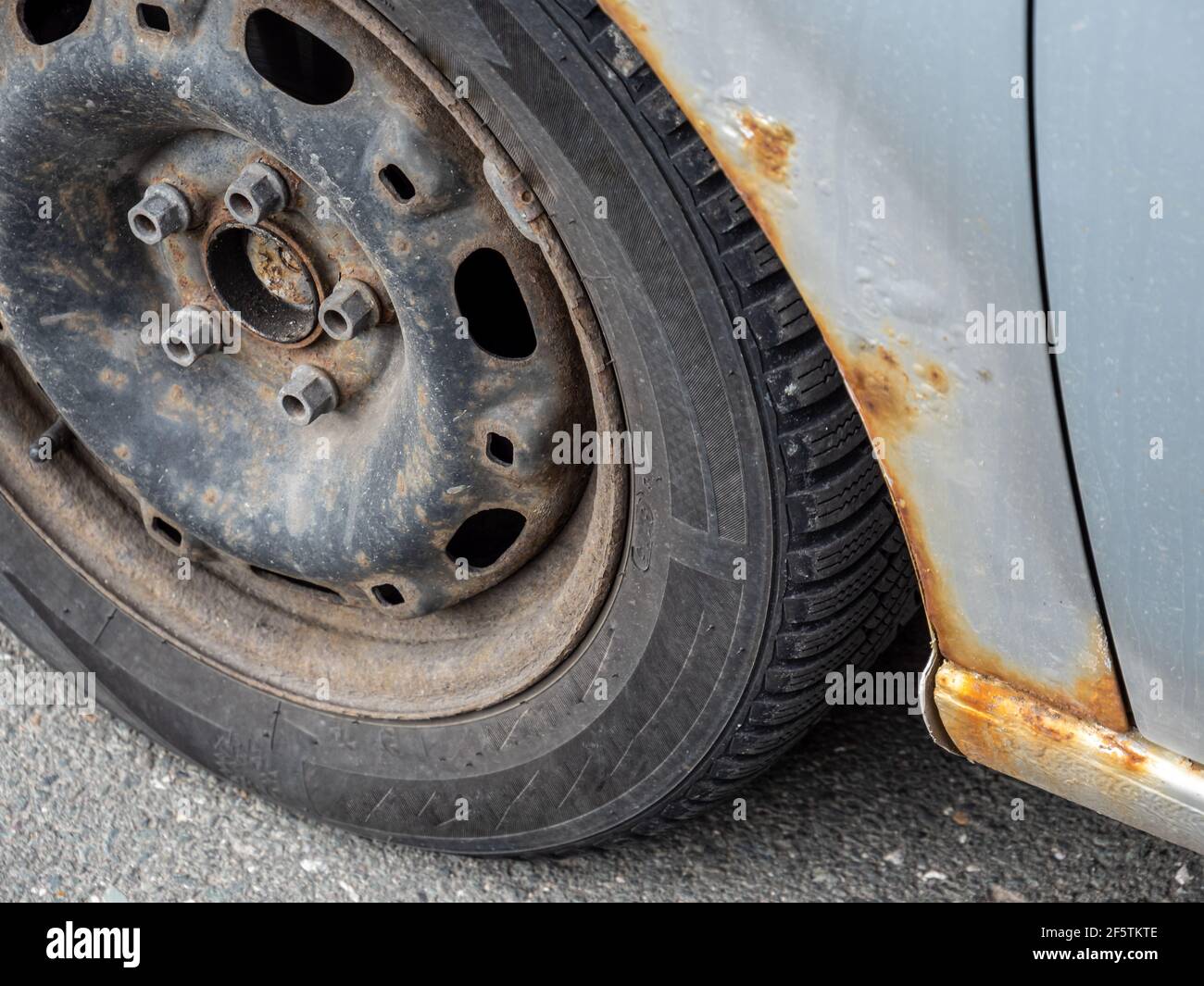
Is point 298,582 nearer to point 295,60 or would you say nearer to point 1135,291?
point 295,60

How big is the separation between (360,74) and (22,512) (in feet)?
3.51

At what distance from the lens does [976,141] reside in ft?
3.55

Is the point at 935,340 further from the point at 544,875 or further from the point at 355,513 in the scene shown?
the point at 544,875

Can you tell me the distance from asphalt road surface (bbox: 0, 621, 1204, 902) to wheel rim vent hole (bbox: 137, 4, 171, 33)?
46.9 inches

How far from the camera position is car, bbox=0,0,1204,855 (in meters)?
1.11

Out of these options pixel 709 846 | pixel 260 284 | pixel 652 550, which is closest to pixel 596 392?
pixel 652 550

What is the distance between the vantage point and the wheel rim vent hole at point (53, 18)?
1685 mm

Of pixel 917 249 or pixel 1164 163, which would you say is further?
pixel 917 249

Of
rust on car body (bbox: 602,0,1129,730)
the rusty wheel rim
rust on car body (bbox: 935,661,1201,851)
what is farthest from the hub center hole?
rust on car body (bbox: 935,661,1201,851)

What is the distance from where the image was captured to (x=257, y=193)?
1.60 metres

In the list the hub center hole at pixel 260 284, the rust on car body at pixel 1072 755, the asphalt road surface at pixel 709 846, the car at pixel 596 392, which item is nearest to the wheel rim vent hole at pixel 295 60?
the car at pixel 596 392

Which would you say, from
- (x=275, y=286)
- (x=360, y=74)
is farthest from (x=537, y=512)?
(x=360, y=74)

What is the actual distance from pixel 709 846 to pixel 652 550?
632 mm

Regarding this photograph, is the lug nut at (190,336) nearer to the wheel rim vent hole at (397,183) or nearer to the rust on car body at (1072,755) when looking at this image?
the wheel rim vent hole at (397,183)
